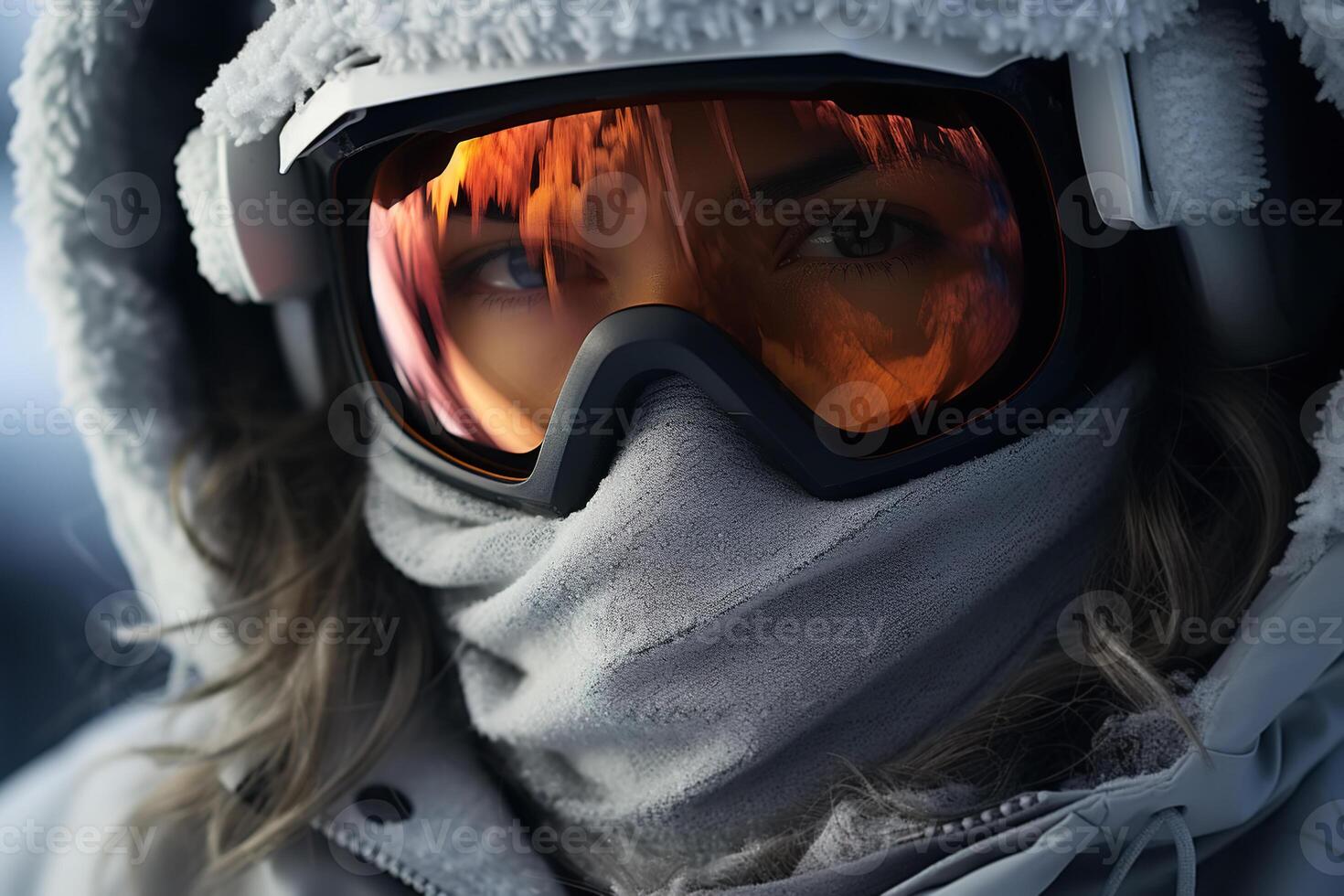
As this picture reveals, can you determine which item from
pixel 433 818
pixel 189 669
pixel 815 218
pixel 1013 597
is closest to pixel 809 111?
pixel 815 218

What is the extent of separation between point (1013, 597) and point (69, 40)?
1016 mm

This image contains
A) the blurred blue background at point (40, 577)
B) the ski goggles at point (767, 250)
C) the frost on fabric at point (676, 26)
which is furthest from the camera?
the blurred blue background at point (40, 577)

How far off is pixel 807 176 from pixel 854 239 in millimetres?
57

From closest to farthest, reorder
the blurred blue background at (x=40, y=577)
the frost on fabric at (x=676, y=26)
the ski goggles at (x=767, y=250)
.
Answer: the frost on fabric at (x=676, y=26), the ski goggles at (x=767, y=250), the blurred blue background at (x=40, y=577)

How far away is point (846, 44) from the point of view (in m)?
0.65

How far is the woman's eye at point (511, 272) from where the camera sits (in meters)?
0.80

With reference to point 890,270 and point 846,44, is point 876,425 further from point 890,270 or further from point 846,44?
point 846,44

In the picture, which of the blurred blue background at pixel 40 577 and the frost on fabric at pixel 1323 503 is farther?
the blurred blue background at pixel 40 577

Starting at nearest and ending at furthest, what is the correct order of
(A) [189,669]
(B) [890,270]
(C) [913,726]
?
1. (B) [890,270]
2. (C) [913,726]
3. (A) [189,669]

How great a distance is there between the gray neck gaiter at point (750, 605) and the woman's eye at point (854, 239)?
141 millimetres

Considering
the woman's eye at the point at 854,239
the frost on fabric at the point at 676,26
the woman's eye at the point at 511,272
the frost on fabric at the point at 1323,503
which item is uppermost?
the frost on fabric at the point at 676,26

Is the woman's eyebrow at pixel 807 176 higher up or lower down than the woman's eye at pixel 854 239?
higher up

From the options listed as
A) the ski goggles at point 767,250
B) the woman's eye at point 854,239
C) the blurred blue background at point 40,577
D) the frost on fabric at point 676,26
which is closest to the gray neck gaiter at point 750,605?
the ski goggles at point 767,250

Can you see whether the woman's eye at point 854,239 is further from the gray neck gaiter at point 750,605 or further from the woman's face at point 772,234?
the gray neck gaiter at point 750,605
